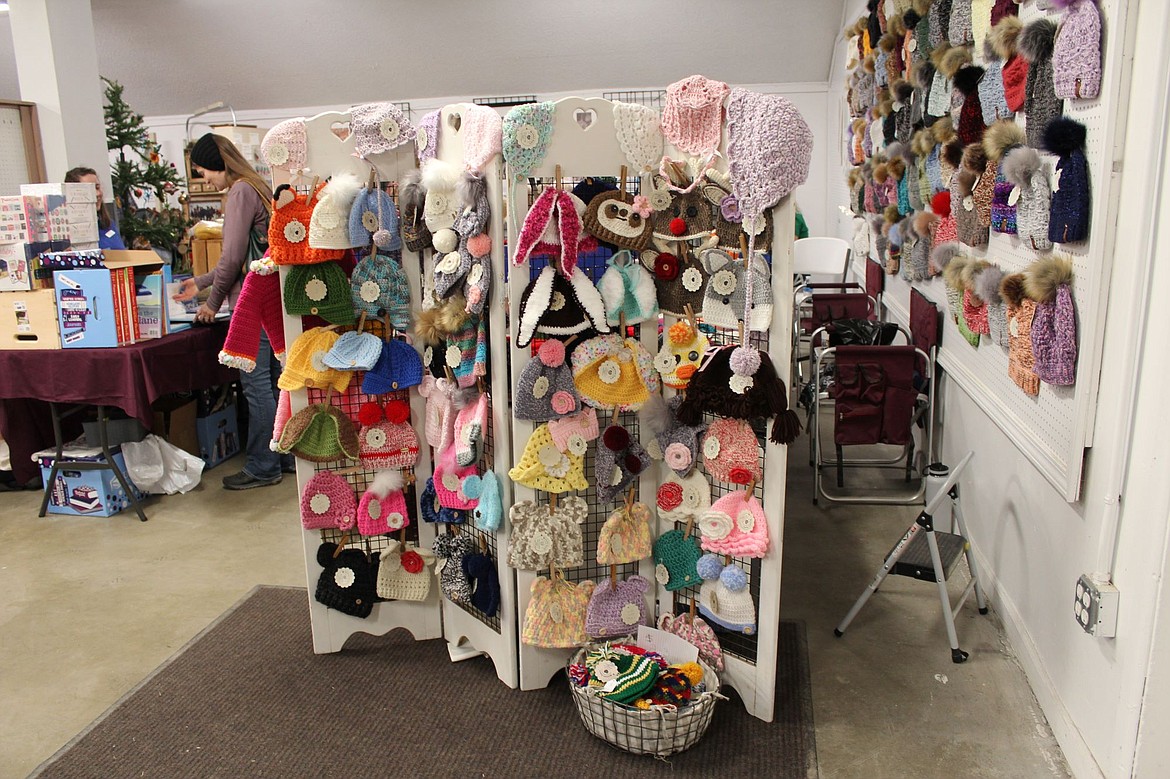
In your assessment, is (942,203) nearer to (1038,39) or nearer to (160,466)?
(1038,39)

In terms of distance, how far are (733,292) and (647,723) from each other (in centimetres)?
111

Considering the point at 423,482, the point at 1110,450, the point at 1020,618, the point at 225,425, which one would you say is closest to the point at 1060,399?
the point at 1110,450

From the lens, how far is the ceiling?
7.46 meters

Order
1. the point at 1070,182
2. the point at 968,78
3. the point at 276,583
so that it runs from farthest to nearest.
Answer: the point at 276,583 → the point at 968,78 → the point at 1070,182

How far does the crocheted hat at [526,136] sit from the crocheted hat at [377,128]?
42 centimetres

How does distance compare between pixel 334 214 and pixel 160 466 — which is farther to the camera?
pixel 160 466

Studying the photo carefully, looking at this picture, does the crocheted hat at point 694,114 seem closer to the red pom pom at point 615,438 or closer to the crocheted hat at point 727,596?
the red pom pom at point 615,438

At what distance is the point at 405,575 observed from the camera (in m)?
2.83

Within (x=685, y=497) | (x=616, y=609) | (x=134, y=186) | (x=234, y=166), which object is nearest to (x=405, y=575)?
(x=616, y=609)

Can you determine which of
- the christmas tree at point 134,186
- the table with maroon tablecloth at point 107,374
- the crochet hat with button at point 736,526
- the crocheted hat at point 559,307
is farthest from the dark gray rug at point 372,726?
the christmas tree at point 134,186

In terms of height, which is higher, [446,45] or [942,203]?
[446,45]

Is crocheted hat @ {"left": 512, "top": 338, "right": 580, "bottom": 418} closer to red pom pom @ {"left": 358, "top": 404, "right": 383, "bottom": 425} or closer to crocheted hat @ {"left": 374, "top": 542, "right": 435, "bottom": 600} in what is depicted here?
red pom pom @ {"left": 358, "top": 404, "right": 383, "bottom": 425}

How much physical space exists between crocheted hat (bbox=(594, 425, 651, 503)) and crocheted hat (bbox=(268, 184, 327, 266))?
0.98 metres

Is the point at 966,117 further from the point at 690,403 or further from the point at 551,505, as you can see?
the point at 551,505
